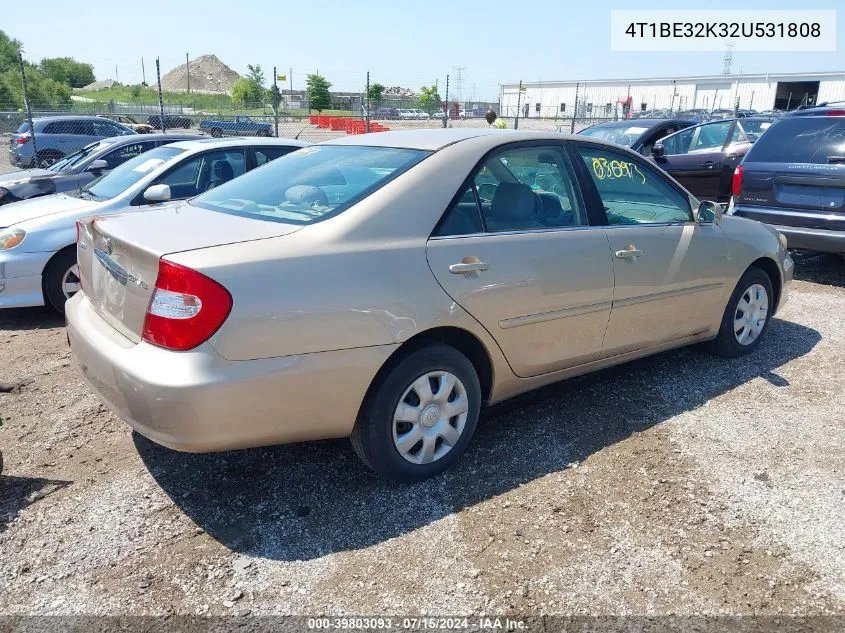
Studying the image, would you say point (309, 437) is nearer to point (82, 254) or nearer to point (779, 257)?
point (82, 254)

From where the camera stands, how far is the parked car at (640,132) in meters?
10.0

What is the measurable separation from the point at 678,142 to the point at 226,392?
9.24 m

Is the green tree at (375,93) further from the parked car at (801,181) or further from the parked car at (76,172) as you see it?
the parked car at (801,181)

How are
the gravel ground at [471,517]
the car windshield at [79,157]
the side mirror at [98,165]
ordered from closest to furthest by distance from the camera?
the gravel ground at [471,517] < the side mirror at [98,165] < the car windshield at [79,157]

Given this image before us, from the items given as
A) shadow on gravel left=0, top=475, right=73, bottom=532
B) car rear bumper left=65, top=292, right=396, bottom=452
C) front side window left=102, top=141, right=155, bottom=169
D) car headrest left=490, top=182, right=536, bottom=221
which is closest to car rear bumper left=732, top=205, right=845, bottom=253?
car headrest left=490, top=182, right=536, bottom=221

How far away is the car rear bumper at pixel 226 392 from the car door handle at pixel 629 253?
1559 mm

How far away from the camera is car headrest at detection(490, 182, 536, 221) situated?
131 inches

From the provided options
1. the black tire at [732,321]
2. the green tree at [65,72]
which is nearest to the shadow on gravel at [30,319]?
the black tire at [732,321]

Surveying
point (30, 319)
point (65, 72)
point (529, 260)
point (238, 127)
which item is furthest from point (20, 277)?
point (65, 72)

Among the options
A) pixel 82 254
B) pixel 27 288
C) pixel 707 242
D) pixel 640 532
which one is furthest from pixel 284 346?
pixel 27 288

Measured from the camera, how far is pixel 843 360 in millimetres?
4840

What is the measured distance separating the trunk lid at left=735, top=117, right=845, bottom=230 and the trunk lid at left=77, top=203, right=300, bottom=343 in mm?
5703

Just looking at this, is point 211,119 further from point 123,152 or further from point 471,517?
point 471,517

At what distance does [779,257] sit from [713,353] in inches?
33.8
